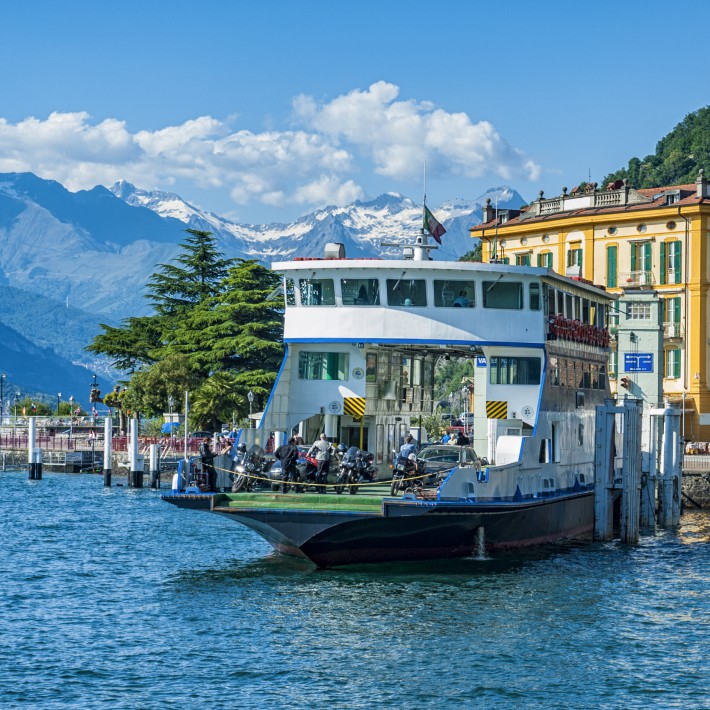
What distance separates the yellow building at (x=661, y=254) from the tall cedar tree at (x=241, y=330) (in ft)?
54.1

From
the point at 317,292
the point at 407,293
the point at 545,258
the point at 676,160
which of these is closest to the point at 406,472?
the point at 407,293

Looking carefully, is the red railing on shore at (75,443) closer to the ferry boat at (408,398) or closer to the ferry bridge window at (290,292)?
the ferry boat at (408,398)

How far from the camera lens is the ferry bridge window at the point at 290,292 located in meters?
35.4

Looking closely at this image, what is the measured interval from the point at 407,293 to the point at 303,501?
7226mm

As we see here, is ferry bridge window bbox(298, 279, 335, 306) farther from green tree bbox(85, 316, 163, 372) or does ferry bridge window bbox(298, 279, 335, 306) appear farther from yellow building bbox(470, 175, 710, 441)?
green tree bbox(85, 316, 163, 372)

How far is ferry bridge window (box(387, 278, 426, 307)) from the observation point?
34750mm

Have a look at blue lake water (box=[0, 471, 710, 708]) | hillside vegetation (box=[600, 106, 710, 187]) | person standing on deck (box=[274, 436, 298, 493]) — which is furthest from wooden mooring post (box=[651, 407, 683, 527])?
hillside vegetation (box=[600, 106, 710, 187])

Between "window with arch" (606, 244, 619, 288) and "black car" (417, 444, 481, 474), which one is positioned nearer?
"black car" (417, 444, 481, 474)

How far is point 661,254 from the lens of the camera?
78.3 m

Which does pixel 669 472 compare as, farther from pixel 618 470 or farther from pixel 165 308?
pixel 165 308

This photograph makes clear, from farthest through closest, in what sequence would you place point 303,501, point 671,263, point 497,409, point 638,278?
point 638,278
point 671,263
point 497,409
point 303,501

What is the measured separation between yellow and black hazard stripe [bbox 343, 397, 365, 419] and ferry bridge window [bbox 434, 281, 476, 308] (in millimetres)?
3485

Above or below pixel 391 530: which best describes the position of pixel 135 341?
above

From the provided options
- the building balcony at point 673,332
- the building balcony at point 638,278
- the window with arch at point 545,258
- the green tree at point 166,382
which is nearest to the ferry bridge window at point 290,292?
the building balcony at point 638,278
